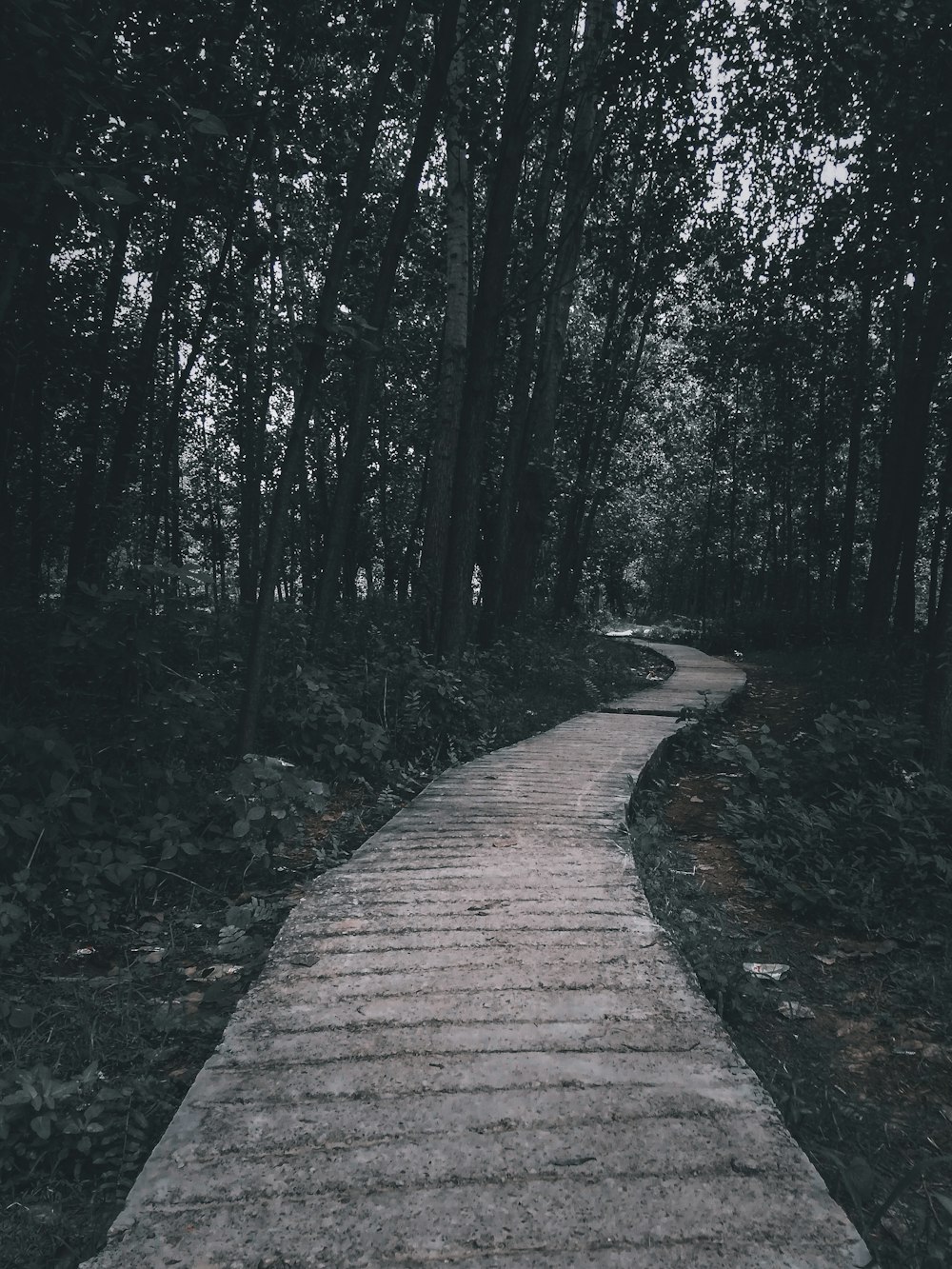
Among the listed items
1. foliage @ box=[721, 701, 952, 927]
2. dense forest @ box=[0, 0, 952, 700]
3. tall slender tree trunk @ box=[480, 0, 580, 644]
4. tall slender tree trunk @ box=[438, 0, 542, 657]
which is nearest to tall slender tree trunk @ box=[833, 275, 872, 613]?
dense forest @ box=[0, 0, 952, 700]

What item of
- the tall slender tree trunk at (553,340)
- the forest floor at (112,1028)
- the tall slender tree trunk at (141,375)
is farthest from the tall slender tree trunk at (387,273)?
the forest floor at (112,1028)

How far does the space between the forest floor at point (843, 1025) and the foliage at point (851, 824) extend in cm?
14

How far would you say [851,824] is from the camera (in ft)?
15.3

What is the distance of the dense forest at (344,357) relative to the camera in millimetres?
3592

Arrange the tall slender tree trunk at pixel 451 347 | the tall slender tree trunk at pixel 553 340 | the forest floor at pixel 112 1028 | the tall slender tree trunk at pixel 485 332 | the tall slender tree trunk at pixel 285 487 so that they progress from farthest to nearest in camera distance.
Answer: the tall slender tree trunk at pixel 553 340 → the tall slender tree trunk at pixel 451 347 → the tall slender tree trunk at pixel 485 332 → the tall slender tree trunk at pixel 285 487 → the forest floor at pixel 112 1028

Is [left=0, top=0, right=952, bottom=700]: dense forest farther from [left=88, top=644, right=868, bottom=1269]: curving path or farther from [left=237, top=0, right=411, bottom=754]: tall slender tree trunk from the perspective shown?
[left=88, top=644, right=868, bottom=1269]: curving path

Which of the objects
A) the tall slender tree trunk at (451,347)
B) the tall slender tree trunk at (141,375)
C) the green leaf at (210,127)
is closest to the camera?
the green leaf at (210,127)

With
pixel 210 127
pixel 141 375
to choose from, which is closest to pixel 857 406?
pixel 141 375

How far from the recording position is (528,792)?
5.04 m

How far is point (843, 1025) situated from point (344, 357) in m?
11.1

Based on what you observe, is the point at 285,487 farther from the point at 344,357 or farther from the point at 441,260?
the point at 441,260

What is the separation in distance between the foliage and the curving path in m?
1.60

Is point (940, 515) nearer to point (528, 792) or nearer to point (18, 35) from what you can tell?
point (528, 792)

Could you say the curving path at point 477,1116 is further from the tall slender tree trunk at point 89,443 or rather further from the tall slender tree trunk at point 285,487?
the tall slender tree trunk at point 89,443
